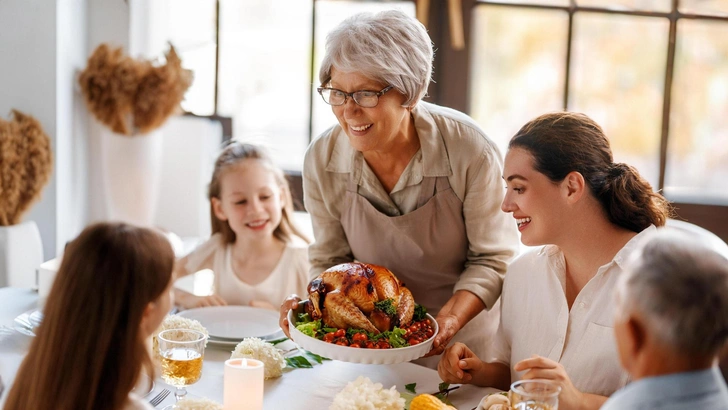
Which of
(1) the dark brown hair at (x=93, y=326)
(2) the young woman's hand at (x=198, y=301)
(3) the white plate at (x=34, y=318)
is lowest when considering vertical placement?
(2) the young woman's hand at (x=198, y=301)

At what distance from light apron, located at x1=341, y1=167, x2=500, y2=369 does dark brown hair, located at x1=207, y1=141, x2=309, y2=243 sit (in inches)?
26.8

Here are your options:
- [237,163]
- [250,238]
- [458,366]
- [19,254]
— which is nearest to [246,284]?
[250,238]

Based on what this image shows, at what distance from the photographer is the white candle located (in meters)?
1.66

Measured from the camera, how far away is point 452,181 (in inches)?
88.0

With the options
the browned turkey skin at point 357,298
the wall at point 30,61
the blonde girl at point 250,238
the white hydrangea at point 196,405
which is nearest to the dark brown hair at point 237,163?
the blonde girl at point 250,238

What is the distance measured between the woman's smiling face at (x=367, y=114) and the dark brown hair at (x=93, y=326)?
83 cm

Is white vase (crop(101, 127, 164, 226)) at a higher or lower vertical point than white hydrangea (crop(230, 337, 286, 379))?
higher

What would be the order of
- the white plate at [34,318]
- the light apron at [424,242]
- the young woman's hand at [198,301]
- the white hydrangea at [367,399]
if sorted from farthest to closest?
the young woman's hand at [198,301], the light apron at [424,242], the white plate at [34,318], the white hydrangea at [367,399]

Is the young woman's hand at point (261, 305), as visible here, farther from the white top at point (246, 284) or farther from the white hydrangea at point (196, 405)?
the white hydrangea at point (196, 405)

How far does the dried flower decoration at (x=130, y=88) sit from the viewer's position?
11.2ft

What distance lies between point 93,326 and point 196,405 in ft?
1.25

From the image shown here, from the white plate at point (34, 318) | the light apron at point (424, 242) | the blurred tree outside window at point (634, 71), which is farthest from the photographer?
the blurred tree outside window at point (634, 71)

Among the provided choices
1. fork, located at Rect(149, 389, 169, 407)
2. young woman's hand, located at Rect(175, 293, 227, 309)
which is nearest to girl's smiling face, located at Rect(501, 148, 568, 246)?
fork, located at Rect(149, 389, 169, 407)

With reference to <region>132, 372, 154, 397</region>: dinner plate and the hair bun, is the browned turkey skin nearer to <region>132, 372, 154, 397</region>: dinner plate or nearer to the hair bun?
<region>132, 372, 154, 397</region>: dinner plate
